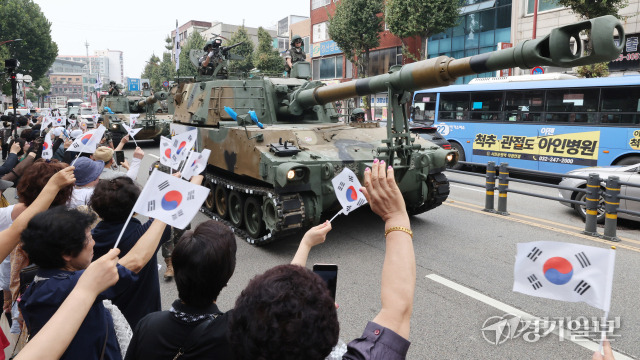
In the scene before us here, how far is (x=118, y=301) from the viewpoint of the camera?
2973mm

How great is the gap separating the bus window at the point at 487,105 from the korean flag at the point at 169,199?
42.4 ft

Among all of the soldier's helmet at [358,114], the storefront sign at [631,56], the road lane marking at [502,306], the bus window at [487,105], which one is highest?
the storefront sign at [631,56]

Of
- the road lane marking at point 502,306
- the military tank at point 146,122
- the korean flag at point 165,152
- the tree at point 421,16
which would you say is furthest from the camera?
the tree at point 421,16

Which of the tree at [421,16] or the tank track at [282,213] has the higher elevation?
the tree at [421,16]

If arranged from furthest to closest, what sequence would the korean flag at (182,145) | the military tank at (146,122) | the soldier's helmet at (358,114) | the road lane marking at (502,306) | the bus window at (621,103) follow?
the military tank at (146,122) → the soldier's helmet at (358,114) → the bus window at (621,103) → the korean flag at (182,145) → the road lane marking at (502,306)

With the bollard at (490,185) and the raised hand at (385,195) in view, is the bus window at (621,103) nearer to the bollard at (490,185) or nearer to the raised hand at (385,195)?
the bollard at (490,185)

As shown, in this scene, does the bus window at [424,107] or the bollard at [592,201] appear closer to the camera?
the bollard at [592,201]

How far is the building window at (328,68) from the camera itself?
35181 millimetres

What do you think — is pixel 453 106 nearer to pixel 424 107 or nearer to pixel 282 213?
pixel 424 107

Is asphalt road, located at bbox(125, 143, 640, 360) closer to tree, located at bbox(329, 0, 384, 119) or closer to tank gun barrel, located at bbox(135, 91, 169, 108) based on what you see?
tank gun barrel, located at bbox(135, 91, 169, 108)

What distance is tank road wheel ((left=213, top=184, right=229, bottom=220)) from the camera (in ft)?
27.5

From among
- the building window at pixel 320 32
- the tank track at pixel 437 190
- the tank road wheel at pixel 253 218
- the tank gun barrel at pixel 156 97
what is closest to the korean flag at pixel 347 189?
the tank road wheel at pixel 253 218

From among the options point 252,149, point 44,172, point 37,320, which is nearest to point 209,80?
point 252,149

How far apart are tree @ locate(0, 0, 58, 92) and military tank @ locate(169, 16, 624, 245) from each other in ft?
130
